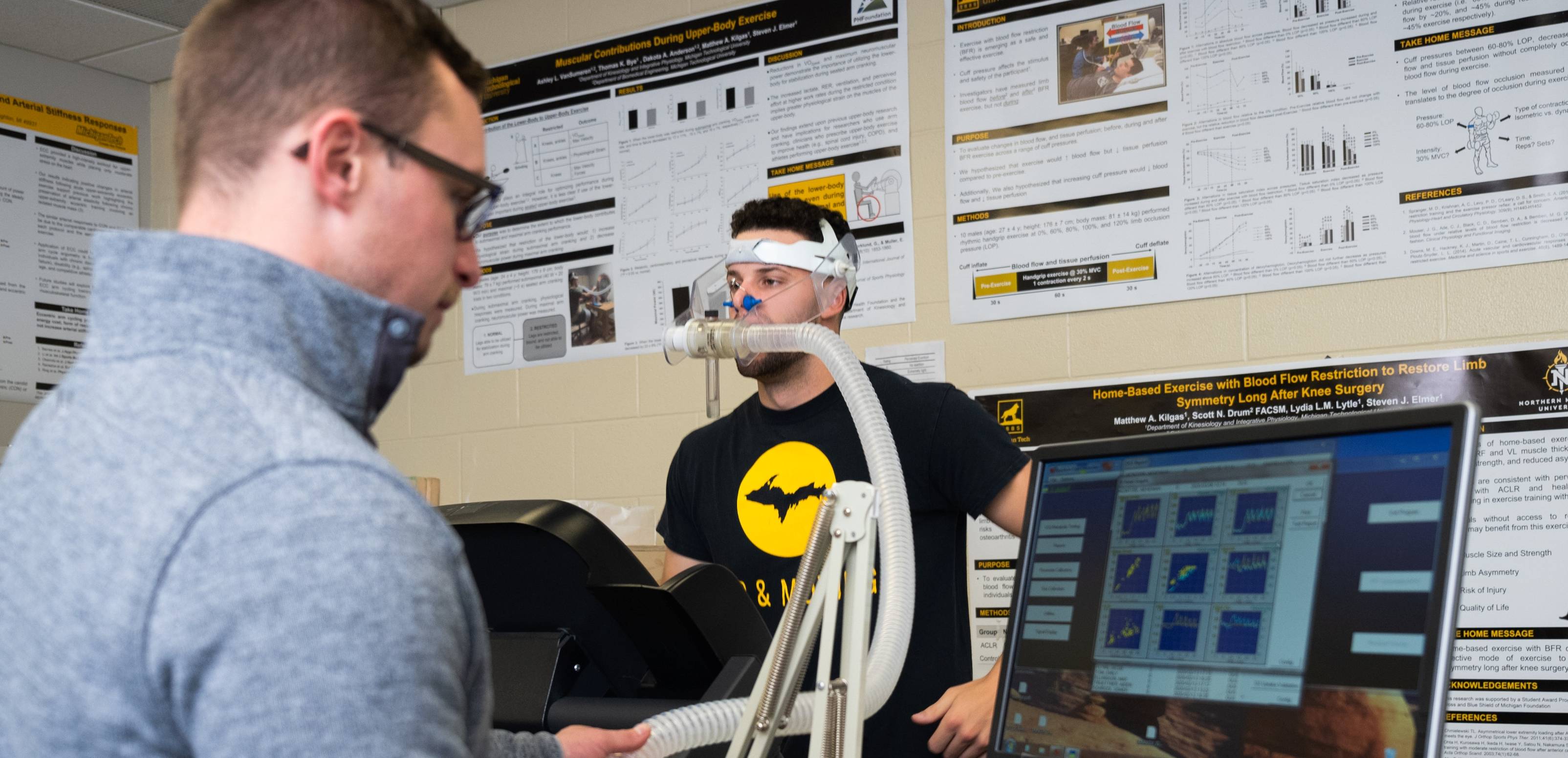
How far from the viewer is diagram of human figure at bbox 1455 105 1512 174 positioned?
92.0 inches

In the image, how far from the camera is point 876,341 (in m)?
2.94

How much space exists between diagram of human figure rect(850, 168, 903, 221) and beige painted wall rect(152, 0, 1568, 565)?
0.05 m

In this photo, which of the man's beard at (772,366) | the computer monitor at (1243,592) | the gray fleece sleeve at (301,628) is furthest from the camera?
the man's beard at (772,366)

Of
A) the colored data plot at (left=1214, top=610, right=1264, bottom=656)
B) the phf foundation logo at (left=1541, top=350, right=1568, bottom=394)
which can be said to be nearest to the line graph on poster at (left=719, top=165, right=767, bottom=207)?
the phf foundation logo at (left=1541, top=350, right=1568, bottom=394)

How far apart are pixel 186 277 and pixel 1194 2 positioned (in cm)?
239

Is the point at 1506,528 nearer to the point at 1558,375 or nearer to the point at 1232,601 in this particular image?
the point at 1558,375

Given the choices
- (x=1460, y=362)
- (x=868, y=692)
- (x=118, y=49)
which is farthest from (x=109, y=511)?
(x=118, y=49)

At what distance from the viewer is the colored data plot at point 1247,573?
40.8 inches

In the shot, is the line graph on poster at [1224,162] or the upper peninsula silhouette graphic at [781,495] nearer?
the upper peninsula silhouette graphic at [781,495]

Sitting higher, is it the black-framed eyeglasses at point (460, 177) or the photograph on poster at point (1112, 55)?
the photograph on poster at point (1112, 55)

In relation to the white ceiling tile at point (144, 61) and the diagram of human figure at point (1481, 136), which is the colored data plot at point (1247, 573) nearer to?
the diagram of human figure at point (1481, 136)

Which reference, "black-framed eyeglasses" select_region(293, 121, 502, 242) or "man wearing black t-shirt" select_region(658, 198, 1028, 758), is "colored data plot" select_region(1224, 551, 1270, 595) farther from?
"man wearing black t-shirt" select_region(658, 198, 1028, 758)

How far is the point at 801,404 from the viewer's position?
221 cm

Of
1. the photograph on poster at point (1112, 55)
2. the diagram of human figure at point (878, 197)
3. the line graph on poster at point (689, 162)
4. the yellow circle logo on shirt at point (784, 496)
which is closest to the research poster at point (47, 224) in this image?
the line graph on poster at point (689, 162)
